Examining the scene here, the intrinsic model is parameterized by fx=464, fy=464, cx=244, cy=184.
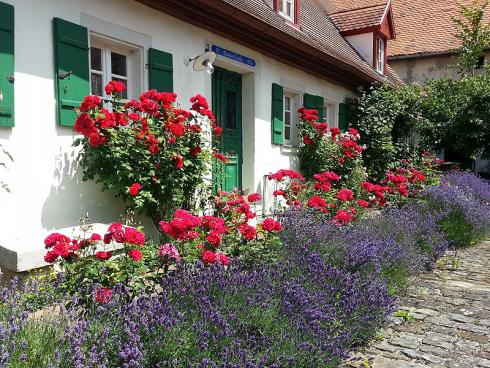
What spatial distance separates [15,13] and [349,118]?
864cm

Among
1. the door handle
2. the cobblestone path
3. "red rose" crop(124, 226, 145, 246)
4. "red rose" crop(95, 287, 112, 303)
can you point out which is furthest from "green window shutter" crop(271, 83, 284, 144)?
"red rose" crop(95, 287, 112, 303)

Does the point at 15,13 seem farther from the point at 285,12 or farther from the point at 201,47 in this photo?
the point at 285,12

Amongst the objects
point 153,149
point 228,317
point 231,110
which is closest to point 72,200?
point 153,149

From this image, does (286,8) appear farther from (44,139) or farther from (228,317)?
(228,317)

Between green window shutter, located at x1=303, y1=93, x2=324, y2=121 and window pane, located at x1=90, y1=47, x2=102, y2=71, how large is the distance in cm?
503

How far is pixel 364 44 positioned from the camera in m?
13.8

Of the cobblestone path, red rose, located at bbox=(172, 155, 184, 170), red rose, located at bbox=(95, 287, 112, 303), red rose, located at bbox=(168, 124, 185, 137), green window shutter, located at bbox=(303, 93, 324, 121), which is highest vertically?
green window shutter, located at bbox=(303, 93, 324, 121)

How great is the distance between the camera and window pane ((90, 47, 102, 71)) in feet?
17.4

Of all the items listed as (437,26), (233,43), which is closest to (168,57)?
(233,43)

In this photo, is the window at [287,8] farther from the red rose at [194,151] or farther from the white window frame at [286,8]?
the red rose at [194,151]

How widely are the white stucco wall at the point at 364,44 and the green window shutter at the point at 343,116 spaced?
124 inches

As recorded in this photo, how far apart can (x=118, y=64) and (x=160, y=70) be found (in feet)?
1.68

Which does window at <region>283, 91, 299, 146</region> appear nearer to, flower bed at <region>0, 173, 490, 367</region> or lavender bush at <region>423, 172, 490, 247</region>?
lavender bush at <region>423, 172, 490, 247</region>

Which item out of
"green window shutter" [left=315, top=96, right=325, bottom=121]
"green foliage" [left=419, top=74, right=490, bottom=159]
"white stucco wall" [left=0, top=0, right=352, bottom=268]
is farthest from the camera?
"green foliage" [left=419, top=74, right=490, bottom=159]
